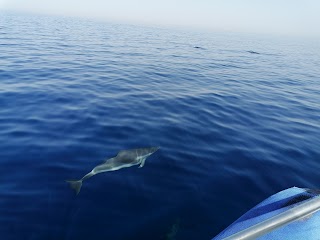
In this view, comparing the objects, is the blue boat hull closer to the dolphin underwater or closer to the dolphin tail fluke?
the dolphin tail fluke

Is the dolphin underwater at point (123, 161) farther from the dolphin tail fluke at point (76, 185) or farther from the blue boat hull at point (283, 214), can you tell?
the blue boat hull at point (283, 214)

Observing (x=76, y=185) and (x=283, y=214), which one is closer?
(x=283, y=214)

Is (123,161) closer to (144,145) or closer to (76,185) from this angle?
(76,185)

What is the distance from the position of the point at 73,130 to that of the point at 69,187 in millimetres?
3847

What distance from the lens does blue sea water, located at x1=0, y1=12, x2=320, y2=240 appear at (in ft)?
21.8

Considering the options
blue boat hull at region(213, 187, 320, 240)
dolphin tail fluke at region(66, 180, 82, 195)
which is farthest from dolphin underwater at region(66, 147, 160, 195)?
blue boat hull at region(213, 187, 320, 240)

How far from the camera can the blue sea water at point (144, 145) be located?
21.8 feet

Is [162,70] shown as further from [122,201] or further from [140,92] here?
[122,201]

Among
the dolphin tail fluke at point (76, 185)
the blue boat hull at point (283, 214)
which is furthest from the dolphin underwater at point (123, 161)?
the blue boat hull at point (283, 214)

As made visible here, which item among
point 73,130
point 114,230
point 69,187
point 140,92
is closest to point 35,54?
point 140,92

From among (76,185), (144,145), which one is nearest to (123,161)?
(76,185)

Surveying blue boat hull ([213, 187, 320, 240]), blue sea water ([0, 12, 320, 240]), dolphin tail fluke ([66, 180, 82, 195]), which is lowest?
blue sea water ([0, 12, 320, 240])

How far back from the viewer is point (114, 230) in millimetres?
6254

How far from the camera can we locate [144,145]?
10.4 metres
